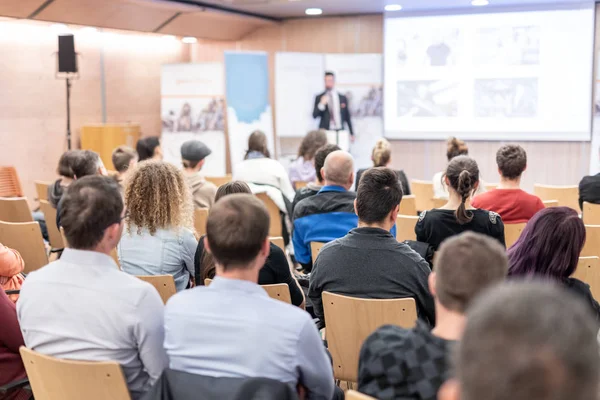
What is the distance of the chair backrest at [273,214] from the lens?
20.6ft

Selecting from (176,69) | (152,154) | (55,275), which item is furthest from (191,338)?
(176,69)

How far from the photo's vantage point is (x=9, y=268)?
326cm

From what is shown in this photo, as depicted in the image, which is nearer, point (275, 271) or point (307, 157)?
point (275, 271)

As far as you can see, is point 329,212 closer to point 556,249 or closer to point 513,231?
point 513,231

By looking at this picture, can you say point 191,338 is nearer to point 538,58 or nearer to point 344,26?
point 538,58

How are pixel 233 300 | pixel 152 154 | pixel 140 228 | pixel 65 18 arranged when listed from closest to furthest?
pixel 233 300 < pixel 140 228 < pixel 152 154 < pixel 65 18

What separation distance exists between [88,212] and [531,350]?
168cm

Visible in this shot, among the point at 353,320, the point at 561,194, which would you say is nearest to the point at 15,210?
the point at 353,320

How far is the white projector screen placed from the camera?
30.3 feet

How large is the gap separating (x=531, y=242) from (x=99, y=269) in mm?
1666

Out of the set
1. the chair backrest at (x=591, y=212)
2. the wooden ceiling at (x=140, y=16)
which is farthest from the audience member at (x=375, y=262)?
the wooden ceiling at (x=140, y=16)

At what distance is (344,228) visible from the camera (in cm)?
429

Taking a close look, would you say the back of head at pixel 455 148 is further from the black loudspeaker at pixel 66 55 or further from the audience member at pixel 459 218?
the black loudspeaker at pixel 66 55

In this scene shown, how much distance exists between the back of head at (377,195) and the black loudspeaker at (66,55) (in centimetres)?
661
